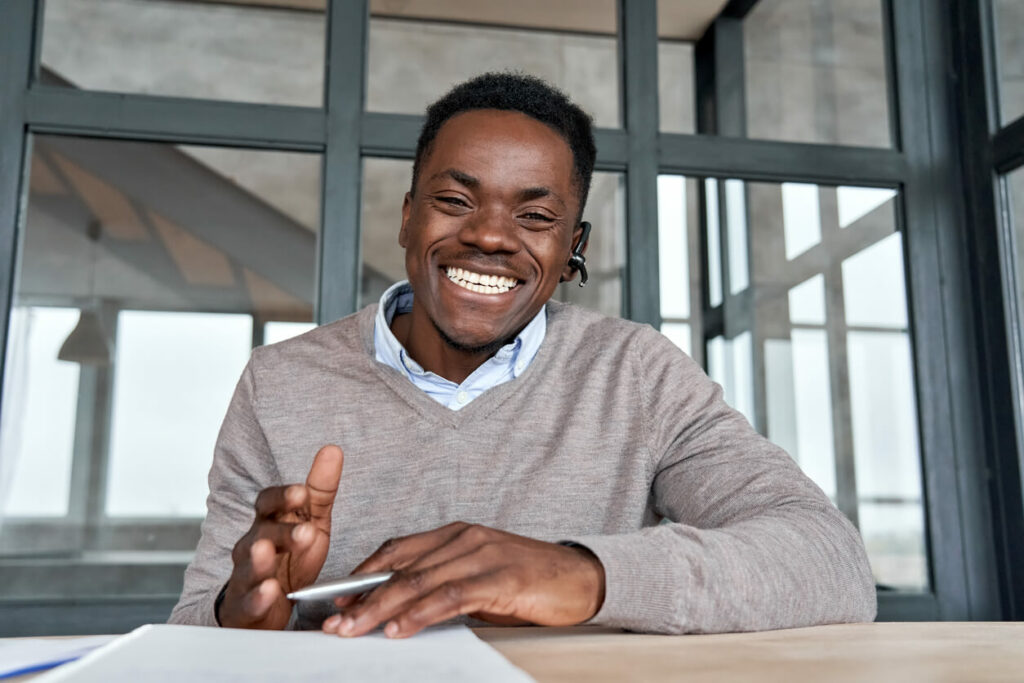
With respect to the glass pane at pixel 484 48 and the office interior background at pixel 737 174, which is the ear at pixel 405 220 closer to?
the office interior background at pixel 737 174

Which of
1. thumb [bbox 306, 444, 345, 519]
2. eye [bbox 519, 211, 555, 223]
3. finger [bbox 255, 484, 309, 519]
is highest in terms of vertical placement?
eye [bbox 519, 211, 555, 223]

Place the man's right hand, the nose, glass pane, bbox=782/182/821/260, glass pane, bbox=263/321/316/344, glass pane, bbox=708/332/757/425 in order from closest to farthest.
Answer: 1. the man's right hand
2. the nose
3. glass pane, bbox=782/182/821/260
4. glass pane, bbox=708/332/757/425
5. glass pane, bbox=263/321/316/344

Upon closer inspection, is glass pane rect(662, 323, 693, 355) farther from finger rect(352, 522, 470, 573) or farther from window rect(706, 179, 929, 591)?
finger rect(352, 522, 470, 573)

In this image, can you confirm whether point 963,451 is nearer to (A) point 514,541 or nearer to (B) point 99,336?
(A) point 514,541

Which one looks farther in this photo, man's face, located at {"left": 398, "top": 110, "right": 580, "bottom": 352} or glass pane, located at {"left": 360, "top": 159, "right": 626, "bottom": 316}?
glass pane, located at {"left": 360, "top": 159, "right": 626, "bottom": 316}

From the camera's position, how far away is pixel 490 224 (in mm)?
1260

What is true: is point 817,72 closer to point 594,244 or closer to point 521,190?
point 594,244

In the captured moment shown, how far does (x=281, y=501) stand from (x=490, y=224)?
22.5 inches

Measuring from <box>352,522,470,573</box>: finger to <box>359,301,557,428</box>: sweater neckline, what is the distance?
482 millimetres

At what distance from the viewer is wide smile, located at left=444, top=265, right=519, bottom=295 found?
4.23 feet

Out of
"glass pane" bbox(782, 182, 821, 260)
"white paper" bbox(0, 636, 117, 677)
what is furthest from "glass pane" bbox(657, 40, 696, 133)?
"white paper" bbox(0, 636, 117, 677)

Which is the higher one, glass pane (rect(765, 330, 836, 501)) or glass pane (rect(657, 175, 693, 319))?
glass pane (rect(657, 175, 693, 319))

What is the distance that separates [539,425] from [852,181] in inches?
47.2

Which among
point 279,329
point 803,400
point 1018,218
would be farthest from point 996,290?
point 279,329
